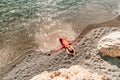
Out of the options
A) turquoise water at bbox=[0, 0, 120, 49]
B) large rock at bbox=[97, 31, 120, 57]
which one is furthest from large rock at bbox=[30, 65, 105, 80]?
turquoise water at bbox=[0, 0, 120, 49]

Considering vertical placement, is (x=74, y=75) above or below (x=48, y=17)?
below

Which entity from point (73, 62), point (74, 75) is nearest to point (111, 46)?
point (73, 62)

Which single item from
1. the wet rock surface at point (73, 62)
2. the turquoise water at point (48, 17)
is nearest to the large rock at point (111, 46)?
the wet rock surface at point (73, 62)

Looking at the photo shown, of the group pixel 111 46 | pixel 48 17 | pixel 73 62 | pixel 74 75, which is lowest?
pixel 73 62

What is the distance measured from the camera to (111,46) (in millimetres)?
8930

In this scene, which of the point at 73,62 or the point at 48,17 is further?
the point at 48,17

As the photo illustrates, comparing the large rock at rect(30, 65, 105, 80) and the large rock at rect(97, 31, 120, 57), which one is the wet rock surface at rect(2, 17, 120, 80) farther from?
the large rock at rect(30, 65, 105, 80)

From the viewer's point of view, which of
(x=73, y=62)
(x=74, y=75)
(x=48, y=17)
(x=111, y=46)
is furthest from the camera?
(x=48, y=17)

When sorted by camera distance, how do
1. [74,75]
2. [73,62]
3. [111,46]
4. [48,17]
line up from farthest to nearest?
[48,17] → [73,62] → [111,46] → [74,75]

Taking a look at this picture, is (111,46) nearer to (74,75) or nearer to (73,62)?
(73,62)

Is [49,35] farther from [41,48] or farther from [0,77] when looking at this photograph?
[0,77]

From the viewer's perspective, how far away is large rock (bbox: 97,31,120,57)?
347 inches

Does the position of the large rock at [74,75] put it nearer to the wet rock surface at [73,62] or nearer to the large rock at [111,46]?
the wet rock surface at [73,62]

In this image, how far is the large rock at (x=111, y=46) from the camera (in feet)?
28.9
